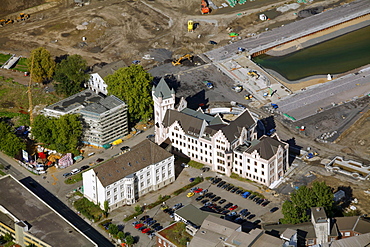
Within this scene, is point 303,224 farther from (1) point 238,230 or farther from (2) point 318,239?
(1) point 238,230

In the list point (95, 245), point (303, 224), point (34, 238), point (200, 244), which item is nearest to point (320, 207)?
point (303, 224)

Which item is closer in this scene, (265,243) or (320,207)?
(265,243)

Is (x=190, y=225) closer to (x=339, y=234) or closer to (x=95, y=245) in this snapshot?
(x=95, y=245)

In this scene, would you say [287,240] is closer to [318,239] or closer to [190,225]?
[318,239]

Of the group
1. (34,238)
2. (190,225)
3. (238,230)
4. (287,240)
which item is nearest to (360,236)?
(287,240)

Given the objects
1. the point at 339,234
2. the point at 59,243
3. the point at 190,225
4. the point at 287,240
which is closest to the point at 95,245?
the point at 59,243

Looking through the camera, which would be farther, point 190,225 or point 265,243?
point 190,225
